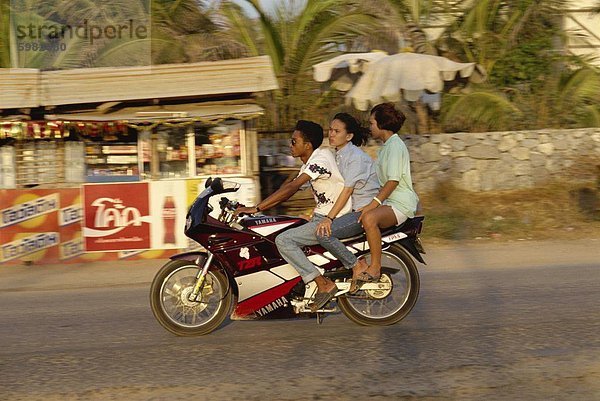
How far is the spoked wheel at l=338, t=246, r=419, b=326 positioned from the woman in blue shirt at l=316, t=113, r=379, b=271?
31cm

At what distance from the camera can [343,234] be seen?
6.75 m

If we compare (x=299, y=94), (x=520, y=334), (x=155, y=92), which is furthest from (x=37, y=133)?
(x=520, y=334)

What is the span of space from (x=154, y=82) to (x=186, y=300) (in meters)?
7.96

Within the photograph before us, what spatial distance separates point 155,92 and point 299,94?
4949 millimetres

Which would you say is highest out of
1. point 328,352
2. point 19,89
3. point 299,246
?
point 19,89

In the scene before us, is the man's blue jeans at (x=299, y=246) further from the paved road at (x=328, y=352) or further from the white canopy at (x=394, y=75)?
the white canopy at (x=394, y=75)

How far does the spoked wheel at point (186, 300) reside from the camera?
6.68 m

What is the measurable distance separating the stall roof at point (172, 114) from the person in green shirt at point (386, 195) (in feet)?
23.3

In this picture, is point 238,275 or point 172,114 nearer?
point 238,275

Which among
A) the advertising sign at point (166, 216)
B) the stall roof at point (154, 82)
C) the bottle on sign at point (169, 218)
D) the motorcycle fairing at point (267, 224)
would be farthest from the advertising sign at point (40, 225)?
the motorcycle fairing at point (267, 224)

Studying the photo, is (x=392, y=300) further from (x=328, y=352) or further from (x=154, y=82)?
(x=154, y=82)

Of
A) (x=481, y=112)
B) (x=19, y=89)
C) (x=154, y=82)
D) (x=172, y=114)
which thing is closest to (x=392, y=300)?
(x=172, y=114)

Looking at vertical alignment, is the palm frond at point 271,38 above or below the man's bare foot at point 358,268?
above

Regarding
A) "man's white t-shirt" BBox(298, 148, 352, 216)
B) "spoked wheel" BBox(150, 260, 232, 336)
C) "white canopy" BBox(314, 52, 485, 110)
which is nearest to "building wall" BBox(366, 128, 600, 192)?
"white canopy" BBox(314, 52, 485, 110)
